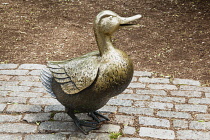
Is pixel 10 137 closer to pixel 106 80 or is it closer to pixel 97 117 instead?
pixel 97 117

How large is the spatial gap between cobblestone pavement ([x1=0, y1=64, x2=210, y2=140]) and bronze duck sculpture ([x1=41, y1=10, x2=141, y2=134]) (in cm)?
53

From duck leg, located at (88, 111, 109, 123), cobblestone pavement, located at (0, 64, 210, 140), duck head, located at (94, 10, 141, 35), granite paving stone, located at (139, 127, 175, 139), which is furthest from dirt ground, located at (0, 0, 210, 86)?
duck head, located at (94, 10, 141, 35)

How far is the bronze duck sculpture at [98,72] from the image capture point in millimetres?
3430

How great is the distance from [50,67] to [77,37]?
3936mm

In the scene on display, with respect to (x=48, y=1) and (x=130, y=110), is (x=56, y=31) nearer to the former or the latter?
(x=48, y=1)

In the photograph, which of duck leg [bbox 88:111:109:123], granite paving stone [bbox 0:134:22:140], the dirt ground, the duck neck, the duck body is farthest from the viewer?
the dirt ground

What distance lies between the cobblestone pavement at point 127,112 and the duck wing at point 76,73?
0.68 meters

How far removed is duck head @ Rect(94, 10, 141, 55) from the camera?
11.3 feet

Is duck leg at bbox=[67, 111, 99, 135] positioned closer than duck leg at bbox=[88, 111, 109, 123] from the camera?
Result: Yes

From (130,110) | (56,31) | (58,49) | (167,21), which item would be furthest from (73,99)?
(167,21)

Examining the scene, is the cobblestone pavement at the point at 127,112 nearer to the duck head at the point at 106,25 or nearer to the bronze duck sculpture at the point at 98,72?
the bronze duck sculpture at the point at 98,72

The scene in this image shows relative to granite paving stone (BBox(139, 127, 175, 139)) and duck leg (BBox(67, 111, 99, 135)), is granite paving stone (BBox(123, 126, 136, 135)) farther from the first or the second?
duck leg (BBox(67, 111, 99, 135))

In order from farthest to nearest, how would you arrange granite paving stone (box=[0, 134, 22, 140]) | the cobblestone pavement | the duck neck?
1. the cobblestone pavement
2. granite paving stone (box=[0, 134, 22, 140])
3. the duck neck

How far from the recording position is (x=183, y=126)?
4078 mm
